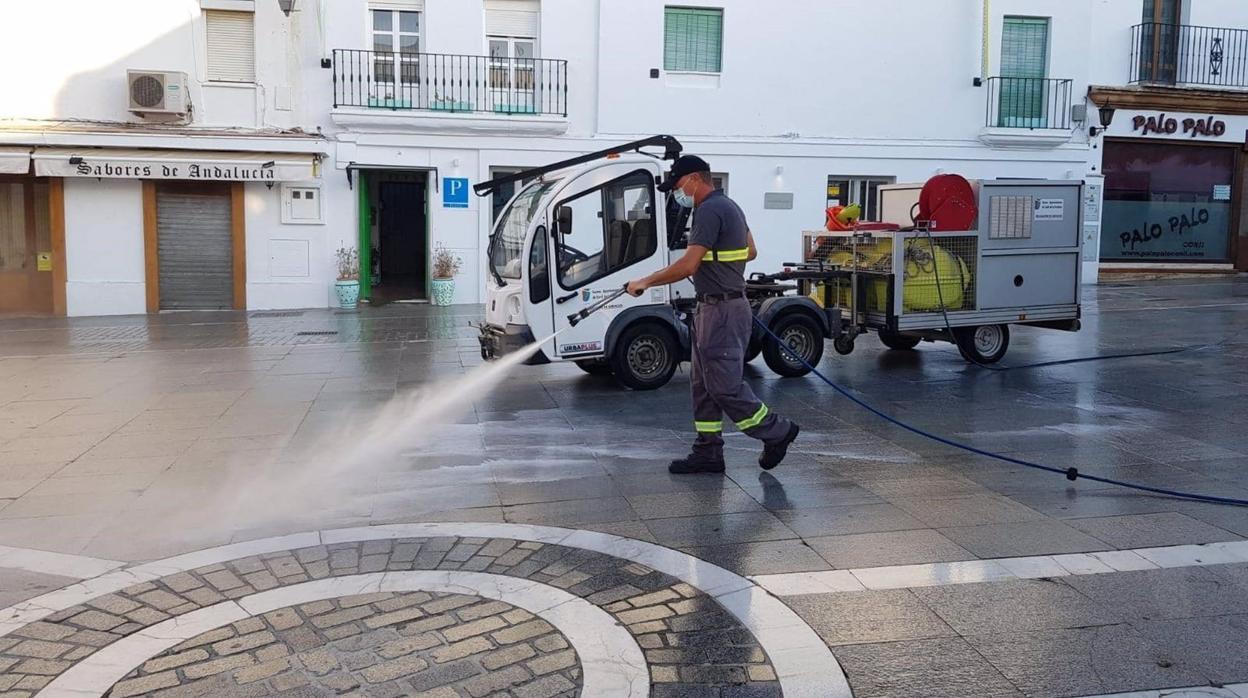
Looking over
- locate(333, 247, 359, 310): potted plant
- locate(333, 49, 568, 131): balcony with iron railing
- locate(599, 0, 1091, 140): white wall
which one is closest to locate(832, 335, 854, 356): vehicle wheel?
locate(333, 49, 568, 131): balcony with iron railing

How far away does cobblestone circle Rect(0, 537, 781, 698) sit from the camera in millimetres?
3961

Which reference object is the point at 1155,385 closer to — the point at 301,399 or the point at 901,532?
the point at 901,532

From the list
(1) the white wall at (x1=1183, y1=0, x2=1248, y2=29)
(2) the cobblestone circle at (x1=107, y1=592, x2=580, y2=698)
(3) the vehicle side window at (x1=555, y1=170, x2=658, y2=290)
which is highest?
(1) the white wall at (x1=1183, y1=0, x2=1248, y2=29)

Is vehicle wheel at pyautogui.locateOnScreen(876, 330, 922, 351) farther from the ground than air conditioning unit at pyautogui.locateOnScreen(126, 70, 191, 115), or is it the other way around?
air conditioning unit at pyautogui.locateOnScreen(126, 70, 191, 115)

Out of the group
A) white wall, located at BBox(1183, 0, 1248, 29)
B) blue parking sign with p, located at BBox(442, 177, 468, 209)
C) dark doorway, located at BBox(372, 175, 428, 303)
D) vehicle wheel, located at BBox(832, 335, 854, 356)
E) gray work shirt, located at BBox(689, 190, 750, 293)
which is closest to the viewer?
gray work shirt, located at BBox(689, 190, 750, 293)

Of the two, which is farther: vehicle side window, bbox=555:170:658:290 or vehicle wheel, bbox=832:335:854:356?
vehicle wheel, bbox=832:335:854:356

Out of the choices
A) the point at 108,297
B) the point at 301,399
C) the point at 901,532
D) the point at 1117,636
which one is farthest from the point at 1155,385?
the point at 108,297

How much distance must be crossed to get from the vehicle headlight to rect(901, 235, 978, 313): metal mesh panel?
4.00 m

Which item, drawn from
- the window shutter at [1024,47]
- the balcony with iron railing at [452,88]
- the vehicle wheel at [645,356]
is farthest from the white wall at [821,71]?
the vehicle wheel at [645,356]

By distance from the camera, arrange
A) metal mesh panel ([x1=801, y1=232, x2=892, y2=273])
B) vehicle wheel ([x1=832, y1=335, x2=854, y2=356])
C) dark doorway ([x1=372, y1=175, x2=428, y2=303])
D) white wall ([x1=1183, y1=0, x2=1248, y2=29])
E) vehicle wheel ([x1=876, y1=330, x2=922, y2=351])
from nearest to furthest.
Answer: metal mesh panel ([x1=801, y1=232, x2=892, y2=273])
vehicle wheel ([x1=832, y1=335, x2=854, y2=356])
vehicle wheel ([x1=876, y1=330, x2=922, y2=351])
dark doorway ([x1=372, y1=175, x2=428, y2=303])
white wall ([x1=1183, y1=0, x2=1248, y2=29])

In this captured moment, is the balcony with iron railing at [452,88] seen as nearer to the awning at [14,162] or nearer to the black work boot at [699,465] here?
the awning at [14,162]

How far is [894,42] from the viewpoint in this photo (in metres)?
21.9

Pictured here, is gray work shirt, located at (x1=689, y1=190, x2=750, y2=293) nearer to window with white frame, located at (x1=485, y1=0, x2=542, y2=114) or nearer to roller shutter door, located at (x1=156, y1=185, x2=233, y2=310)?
window with white frame, located at (x1=485, y1=0, x2=542, y2=114)

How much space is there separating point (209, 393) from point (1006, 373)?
27.3 ft
